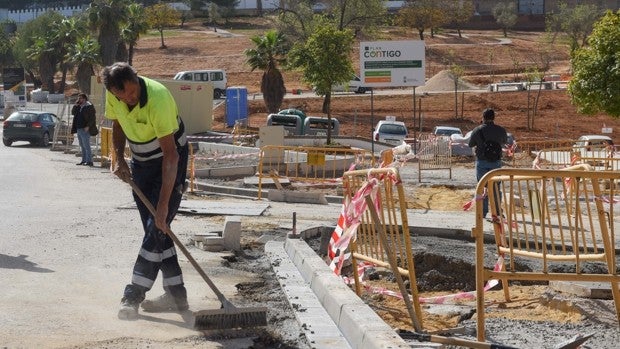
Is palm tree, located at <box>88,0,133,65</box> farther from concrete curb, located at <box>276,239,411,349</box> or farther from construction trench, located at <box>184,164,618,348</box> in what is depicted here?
concrete curb, located at <box>276,239,411,349</box>

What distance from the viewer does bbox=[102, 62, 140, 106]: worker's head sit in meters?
6.98

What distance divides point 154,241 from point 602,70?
2462cm

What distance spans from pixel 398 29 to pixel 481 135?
282 feet

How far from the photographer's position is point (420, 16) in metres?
99.0

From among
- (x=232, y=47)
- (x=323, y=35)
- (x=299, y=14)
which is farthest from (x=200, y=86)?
(x=232, y=47)

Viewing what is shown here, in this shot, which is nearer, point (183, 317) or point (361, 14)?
point (183, 317)

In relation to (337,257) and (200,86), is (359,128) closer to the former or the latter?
Result: (200,86)

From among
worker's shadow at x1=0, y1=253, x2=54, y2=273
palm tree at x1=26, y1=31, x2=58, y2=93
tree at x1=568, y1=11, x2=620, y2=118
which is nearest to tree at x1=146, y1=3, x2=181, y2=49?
palm tree at x1=26, y1=31, x2=58, y2=93

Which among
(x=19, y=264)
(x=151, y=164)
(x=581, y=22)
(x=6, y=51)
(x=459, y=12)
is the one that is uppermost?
(x=459, y=12)

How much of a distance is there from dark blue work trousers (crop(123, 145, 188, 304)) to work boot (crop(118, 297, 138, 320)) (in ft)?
0.37

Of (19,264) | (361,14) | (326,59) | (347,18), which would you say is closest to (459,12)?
(361,14)

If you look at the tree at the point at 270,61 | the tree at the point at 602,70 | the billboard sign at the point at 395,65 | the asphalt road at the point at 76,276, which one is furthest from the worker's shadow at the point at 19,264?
the tree at the point at 270,61

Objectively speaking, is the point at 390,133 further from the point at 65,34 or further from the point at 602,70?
the point at 65,34

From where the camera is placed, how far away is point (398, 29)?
10075cm
